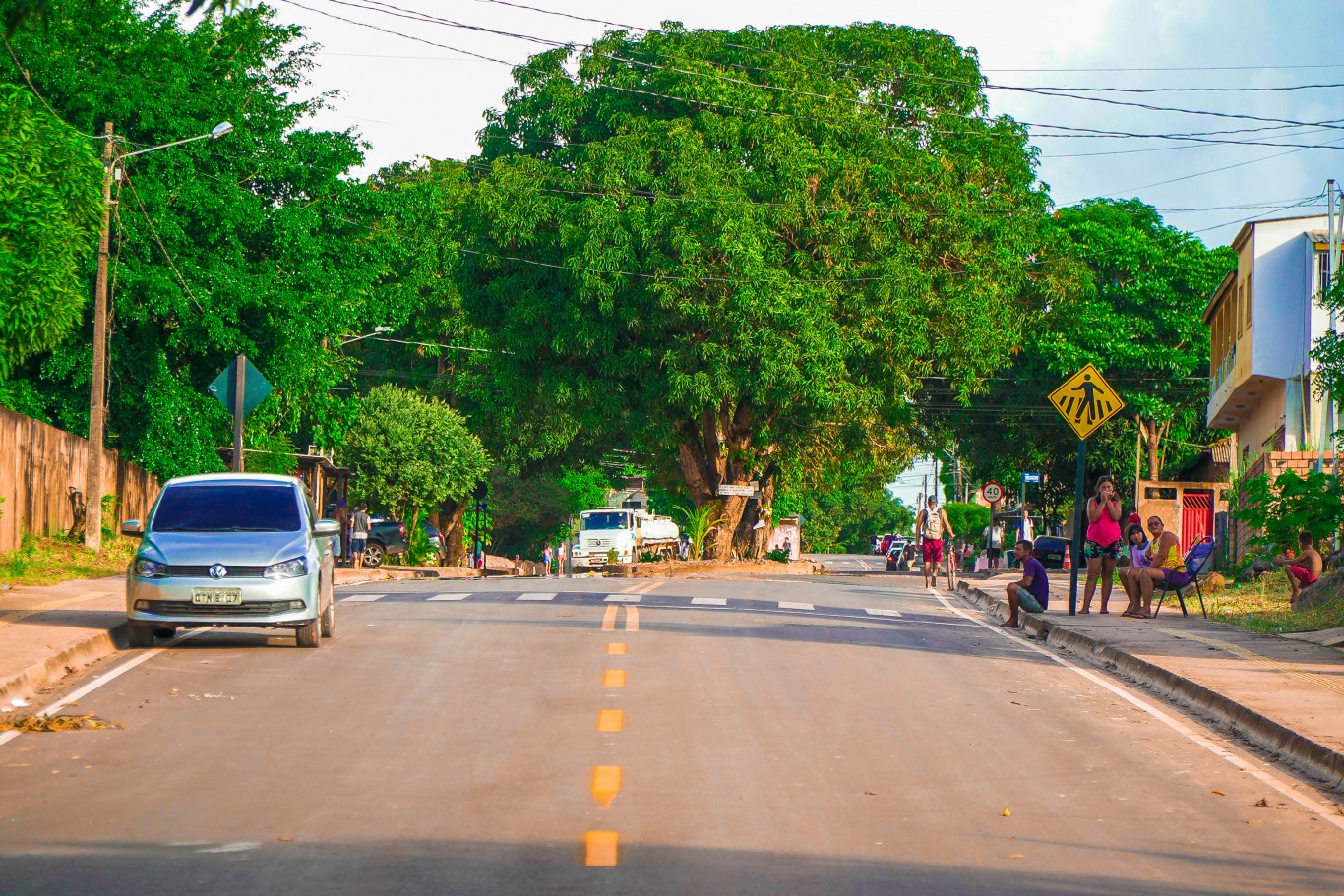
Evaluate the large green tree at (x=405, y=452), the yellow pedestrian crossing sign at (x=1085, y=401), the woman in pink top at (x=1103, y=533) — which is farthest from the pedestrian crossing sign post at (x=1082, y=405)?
the large green tree at (x=405, y=452)

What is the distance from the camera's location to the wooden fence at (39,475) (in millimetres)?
25656

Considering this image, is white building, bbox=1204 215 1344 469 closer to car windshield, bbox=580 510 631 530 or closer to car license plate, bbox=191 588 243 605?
car windshield, bbox=580 510 631 530

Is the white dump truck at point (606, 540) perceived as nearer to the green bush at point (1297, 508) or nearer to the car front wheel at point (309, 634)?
the green bush at point (1297, 508)

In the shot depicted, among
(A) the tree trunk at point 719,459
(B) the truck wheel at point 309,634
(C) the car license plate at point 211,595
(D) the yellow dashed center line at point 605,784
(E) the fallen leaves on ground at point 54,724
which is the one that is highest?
(A) the tree trunk at point 719,459

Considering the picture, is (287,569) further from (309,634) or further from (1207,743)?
A: (1207,743)

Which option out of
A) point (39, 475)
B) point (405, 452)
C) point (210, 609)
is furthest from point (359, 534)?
point (210, 609)

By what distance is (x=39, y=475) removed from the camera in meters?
27.5

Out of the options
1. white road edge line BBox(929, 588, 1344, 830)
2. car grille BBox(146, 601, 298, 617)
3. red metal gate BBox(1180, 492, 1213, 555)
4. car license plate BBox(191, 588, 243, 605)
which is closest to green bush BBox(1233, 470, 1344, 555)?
white road edge line BBox(929, 588, 1344, 830)

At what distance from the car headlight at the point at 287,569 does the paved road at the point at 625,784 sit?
0.74m

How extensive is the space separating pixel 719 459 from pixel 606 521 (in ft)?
31.1

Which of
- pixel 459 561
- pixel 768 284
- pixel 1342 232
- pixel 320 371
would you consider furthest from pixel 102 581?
pixel 459 561

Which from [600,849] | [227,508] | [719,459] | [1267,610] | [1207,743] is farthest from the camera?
[719,459]

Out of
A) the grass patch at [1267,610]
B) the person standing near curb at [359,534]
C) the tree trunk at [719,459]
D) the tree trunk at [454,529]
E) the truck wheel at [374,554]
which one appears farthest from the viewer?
the tree trunk at [454,529]

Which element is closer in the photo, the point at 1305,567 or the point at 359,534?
the point at 1305,567
